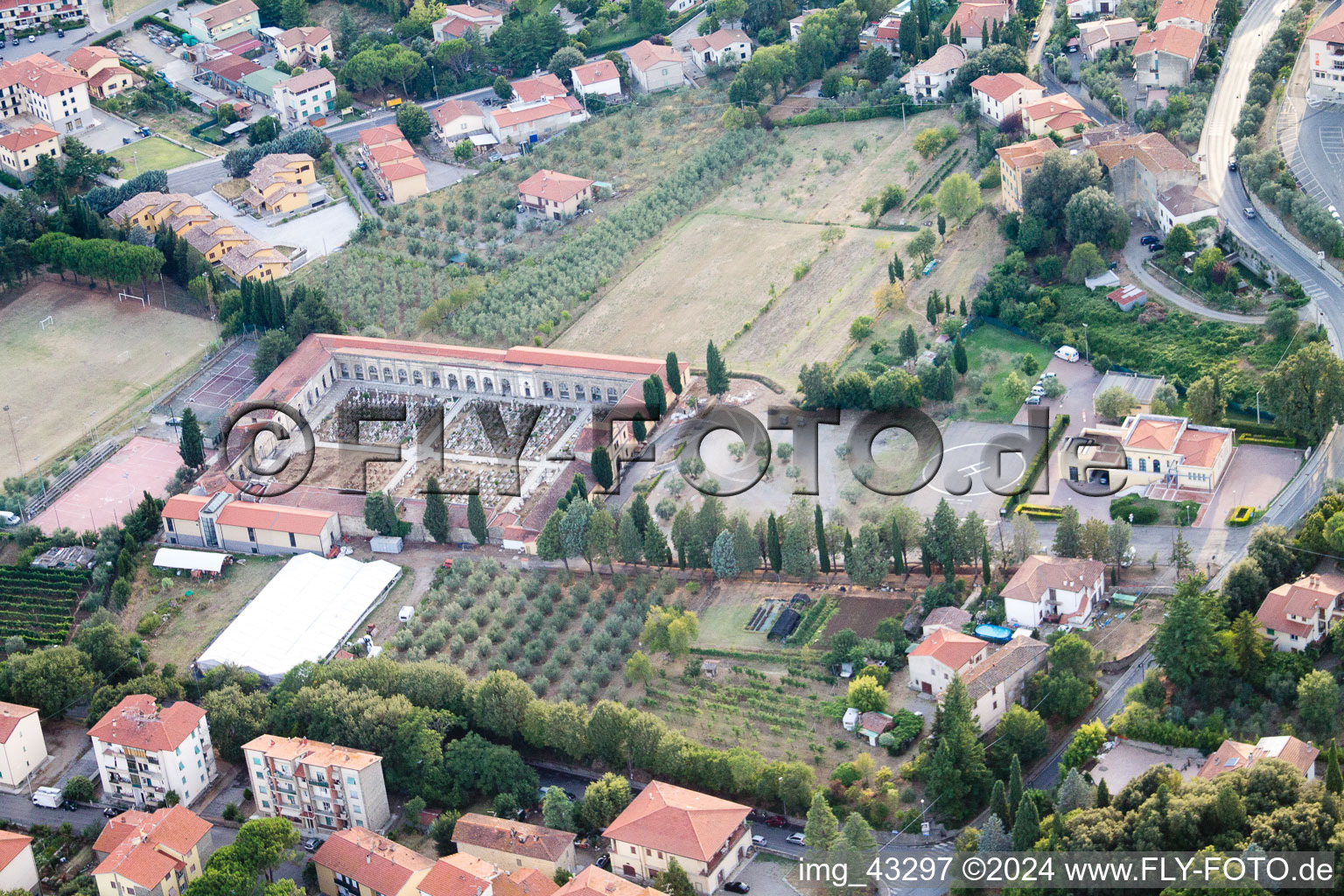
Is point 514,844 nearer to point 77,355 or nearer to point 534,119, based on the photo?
point 77,355

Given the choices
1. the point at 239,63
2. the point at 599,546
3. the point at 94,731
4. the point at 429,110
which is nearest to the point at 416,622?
the point at 599,546

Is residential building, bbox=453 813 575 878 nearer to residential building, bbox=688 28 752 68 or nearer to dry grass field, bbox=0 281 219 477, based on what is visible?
dry grass field, bbox=0 281 219 477

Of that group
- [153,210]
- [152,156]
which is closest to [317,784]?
[153,210]

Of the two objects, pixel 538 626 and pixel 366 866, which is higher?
pixel 366 866

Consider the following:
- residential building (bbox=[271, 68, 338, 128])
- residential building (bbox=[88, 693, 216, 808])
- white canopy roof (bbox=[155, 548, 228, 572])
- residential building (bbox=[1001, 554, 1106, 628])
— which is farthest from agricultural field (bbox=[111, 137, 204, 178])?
residential building (bbox=[1001, 554, 1106, 628])

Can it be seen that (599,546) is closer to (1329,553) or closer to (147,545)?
(147,545)

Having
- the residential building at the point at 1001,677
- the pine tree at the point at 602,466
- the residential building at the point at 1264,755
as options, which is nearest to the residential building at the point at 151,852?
the pine tree at the point at 602,466
